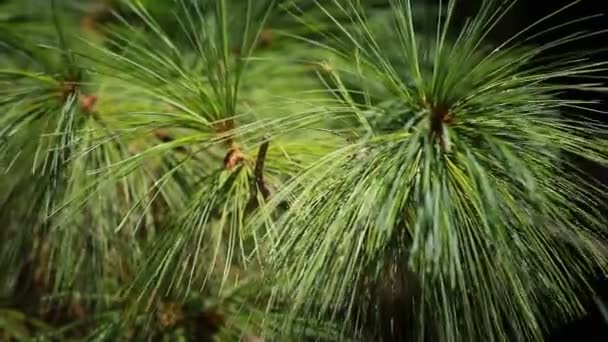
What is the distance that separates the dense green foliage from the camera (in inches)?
24.5

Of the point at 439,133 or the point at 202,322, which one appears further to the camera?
the point at 202,322

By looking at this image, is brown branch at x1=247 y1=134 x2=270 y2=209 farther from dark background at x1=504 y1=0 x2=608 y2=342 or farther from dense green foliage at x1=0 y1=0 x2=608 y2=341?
dark background at x1=504 y1=0 x2=608 y2=342

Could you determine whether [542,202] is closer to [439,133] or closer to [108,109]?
[439,133]

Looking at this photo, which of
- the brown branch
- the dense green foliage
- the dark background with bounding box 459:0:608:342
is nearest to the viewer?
the dense green foliage

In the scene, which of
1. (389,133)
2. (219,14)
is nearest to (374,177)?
(389,133)

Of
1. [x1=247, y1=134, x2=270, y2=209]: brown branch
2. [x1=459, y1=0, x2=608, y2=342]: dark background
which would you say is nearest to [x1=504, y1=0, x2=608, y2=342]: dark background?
[x1=459, y1=0, x2=608, y2=342]: dark background

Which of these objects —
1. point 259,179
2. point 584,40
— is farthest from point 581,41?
point 259,179

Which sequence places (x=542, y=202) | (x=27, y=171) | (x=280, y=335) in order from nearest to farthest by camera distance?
(x=542, y=202) < (x=280, y=335) < (x=27, y=171)

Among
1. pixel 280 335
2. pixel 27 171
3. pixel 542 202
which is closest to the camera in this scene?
pixel 542 202

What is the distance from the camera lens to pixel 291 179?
2.27ft

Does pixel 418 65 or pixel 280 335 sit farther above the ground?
pixel 418 65

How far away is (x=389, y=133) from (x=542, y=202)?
0.41 feet

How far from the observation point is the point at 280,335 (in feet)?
2.46

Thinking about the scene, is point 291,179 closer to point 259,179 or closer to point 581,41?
point 259,179
